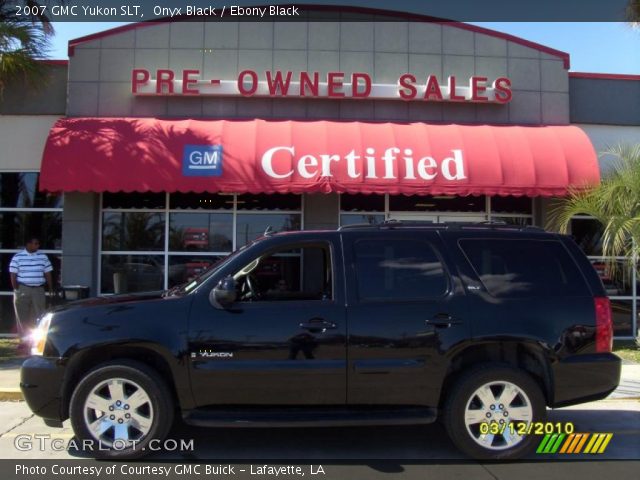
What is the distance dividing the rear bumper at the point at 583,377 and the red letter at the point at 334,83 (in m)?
7.70

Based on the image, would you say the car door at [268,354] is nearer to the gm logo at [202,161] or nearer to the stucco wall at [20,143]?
the gm logo at [202,161]

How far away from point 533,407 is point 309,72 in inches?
332

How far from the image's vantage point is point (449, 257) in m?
5.10

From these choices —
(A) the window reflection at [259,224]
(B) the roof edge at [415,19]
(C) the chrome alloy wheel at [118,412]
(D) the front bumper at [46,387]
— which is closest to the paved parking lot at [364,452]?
(C) the chrome alloy wheel at [118,412]

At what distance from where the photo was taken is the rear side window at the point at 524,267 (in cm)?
506

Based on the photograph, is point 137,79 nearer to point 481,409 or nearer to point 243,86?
point 243,86

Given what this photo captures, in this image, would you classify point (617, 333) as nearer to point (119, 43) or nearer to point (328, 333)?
point (328, 333)

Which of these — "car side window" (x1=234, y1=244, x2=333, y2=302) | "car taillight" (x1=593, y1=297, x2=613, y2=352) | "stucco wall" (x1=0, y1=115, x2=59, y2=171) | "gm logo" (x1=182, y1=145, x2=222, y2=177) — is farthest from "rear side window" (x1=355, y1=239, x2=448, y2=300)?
"stucco wall" (x1=0, y1=115, x2=59, y2=171)

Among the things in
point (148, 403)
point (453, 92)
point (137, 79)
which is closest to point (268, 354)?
point (148, 403)

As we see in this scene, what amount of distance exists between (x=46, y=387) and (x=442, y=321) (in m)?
3.35

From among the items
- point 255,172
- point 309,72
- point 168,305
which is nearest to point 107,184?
point 255,172

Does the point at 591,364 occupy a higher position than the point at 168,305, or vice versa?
the point at 168,305

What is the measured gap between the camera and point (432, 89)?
11.4 meters

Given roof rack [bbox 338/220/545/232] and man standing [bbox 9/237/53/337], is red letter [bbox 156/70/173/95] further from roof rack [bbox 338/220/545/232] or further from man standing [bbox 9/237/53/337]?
roof rack [bbox 338/220/545/232]
